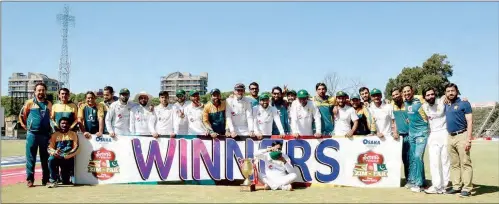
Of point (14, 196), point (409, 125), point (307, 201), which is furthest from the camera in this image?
point (409, 125)

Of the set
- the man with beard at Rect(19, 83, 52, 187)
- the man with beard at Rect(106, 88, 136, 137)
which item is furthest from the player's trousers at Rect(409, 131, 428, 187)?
the man with beard at Rect(19, 83, 52, 187)

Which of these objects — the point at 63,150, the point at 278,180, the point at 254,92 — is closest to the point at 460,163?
the point at 278,180

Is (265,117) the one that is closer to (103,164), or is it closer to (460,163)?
(103,164)

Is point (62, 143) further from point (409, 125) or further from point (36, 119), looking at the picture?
point (409, 125)

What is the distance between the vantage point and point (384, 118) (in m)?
8.46

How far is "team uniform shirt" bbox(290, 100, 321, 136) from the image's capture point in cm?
872

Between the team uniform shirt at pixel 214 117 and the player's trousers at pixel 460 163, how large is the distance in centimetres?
457

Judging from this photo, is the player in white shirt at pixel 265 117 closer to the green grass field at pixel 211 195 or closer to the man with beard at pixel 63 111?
the green grass field at pixel 211 195

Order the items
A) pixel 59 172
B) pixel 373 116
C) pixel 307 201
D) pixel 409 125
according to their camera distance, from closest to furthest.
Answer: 1. pixel 307 201
2. pixel 409 125
3. pixel 373 116
4. pixel 59 172

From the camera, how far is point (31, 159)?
8.52 m

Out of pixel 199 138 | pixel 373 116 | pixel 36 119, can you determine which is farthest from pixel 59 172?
pixel 373 116

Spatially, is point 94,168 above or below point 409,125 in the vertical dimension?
below

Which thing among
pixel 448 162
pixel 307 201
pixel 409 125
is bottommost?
pixel 307 201

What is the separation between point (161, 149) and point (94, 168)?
5.14 feet
